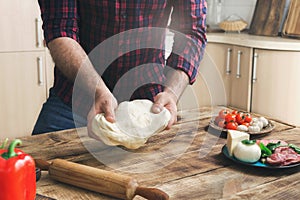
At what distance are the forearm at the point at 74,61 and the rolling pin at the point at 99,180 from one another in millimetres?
304

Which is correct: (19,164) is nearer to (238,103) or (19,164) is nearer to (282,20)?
(238,103)

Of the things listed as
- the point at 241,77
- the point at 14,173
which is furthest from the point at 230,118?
the point at 241,77

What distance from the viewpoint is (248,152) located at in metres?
1.12

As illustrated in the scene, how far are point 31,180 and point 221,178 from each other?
0.46 m

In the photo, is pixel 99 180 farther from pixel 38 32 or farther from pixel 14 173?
pixel 38 32

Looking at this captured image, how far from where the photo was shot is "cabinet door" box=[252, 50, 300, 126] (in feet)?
8.99

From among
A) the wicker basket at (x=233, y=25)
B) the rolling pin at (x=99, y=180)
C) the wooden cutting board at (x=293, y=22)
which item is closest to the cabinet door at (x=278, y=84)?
the wooden cutting board at (x=293, y=22)

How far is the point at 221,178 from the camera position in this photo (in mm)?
1057

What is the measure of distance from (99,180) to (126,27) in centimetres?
69

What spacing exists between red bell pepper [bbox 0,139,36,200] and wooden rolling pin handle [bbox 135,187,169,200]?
0.76 feet

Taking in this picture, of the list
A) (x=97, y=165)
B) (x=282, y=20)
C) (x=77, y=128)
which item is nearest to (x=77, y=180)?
(x=97, y=165)

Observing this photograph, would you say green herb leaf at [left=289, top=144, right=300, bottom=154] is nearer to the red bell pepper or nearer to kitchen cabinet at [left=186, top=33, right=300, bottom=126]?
the red bell pepper

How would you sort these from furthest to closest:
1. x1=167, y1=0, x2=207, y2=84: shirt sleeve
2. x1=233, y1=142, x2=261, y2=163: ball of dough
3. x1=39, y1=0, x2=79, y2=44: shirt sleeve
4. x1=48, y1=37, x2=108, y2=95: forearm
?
x1=167, y1=0, x2=207, y2=84: shirt sleeve < x1=39, y1=0, x2=79, y2=44: shirt sleeve < x1=48, y1=37, x2=108, y2=95: forearm < x1=233, y1=142, x2=261, y2=163: ball of dough

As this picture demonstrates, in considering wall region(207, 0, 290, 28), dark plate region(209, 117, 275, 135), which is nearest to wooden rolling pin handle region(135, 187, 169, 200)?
dark plate region(209, 117, 275, 135)
